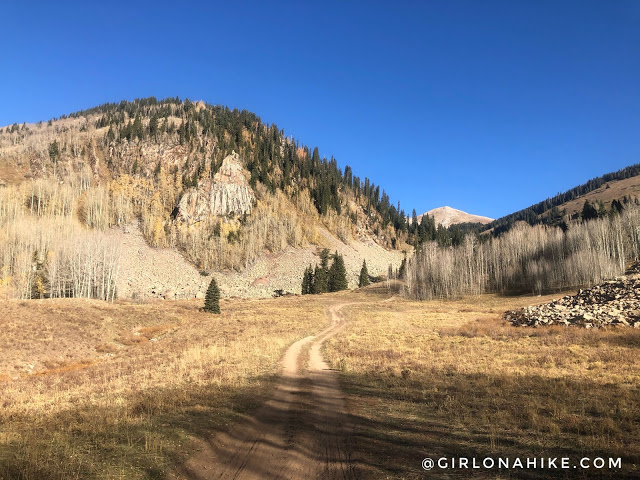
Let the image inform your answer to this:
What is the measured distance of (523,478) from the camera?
20.8ft

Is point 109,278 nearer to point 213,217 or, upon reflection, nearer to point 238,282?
point 238,282

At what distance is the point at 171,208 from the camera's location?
158m

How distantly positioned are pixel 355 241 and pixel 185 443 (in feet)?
615

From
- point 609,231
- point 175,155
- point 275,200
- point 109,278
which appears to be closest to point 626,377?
point 109,278

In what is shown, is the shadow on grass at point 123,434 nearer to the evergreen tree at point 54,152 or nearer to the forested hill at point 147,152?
the forested hill at point 147,152

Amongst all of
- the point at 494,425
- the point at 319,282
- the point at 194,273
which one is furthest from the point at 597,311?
the point at 194,273

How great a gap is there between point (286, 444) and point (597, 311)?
35238 mm

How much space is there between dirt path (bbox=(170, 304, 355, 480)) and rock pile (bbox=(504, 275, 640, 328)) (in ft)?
91.9

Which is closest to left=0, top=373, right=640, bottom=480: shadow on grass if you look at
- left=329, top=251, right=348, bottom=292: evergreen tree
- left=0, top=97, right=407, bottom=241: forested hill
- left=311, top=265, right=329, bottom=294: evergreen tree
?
left=311, top=265, right=329, bottom=294: evergreen tree

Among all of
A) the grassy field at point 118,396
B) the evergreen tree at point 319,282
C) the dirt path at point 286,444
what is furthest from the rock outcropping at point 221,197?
the dirt path at point 286,444

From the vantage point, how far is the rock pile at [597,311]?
28.6m

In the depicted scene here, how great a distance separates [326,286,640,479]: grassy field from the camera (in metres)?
7.55

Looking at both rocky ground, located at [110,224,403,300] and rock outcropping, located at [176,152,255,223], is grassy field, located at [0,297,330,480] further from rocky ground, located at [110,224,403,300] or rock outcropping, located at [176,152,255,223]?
rock outcropping, located at [176,152,255,223]

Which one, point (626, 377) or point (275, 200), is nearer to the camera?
point (626, 377)
